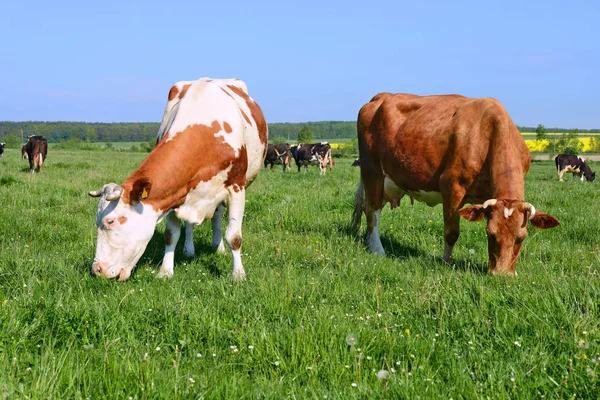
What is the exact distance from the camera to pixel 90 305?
433cm

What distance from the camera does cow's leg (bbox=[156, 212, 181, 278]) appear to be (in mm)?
6242

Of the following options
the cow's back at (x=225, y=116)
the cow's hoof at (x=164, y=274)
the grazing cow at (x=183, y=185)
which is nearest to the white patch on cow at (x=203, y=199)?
the grazing cow at (x=183, y=185)

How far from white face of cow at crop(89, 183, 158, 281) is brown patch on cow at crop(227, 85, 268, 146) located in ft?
8.56

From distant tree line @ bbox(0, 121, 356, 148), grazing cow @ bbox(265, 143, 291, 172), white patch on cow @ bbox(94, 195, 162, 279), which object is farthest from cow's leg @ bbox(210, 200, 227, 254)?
distant tree line @ bbox(0, 121, 356, 148)

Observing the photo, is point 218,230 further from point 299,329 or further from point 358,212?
point 299,329

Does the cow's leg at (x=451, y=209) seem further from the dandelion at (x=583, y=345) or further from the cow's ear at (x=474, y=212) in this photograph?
the dandelion at (x=583, y=345)

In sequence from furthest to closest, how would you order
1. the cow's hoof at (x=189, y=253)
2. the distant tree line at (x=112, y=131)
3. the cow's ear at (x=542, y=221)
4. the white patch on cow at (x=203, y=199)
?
the distant tree line at (x=112, y=131)
the cow's hoof at (x=189, y=253)
the white patch on cow at (x=203, y=199)
the cow's ear at (x=542, y=221)

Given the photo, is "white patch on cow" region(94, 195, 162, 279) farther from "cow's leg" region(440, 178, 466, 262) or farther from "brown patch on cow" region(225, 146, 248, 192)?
"cow's leg" region(440, 178, 466, 262)

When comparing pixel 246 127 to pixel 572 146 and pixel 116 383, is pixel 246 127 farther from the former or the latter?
pixel 572 146

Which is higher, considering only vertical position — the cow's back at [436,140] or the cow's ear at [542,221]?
the cow's back at [436,140]

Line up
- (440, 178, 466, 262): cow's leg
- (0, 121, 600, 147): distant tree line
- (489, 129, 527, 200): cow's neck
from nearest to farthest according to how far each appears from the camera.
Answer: (489, 129, 527, 200): cow's neck
(440, 178, 466, 262): cow's leg
(0, 121, 600, 147): distant tree line

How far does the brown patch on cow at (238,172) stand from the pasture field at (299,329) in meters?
0.94

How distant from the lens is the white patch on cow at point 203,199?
20.4 ft

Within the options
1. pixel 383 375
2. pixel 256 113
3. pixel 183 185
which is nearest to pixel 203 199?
pixel 183 185
